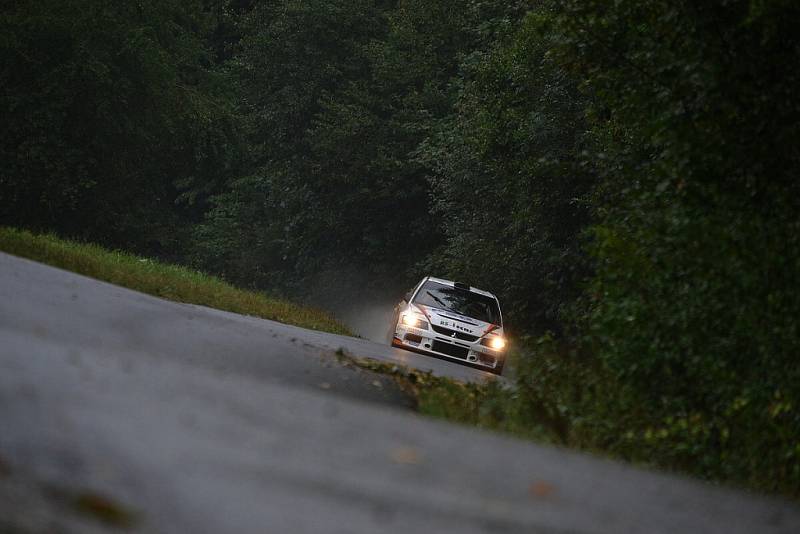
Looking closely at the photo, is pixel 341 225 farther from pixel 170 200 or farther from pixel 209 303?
pixel 209 303

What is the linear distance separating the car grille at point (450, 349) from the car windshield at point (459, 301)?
789mm

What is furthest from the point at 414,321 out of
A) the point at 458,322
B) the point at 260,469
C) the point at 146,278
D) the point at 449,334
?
the point at 260,469

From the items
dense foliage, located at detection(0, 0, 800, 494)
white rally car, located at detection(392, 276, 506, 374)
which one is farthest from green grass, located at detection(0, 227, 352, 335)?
dense foliage, located at detection(0, 0, 800, 494)

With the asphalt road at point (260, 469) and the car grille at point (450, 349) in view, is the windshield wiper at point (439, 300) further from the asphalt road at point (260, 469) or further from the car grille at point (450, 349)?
the asphalt road at point (260, 469)

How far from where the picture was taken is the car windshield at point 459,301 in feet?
75.0

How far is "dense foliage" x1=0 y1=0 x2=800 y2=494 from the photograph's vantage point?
398 inches

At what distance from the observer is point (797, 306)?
9344 millimetres

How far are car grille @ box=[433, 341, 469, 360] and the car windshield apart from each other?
0.79 m

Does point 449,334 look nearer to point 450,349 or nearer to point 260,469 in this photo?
point 450,349

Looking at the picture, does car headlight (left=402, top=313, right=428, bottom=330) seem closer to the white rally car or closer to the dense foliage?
the white rally car

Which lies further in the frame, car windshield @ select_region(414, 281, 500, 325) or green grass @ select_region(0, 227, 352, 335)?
car windshield @ select_region(414, 281, 500, 325)

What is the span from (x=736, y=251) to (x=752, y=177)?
1.08 meters

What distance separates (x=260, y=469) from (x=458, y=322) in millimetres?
16964

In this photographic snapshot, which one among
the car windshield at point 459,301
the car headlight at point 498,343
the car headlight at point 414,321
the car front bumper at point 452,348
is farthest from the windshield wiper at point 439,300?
the car headlight at point 498,343
